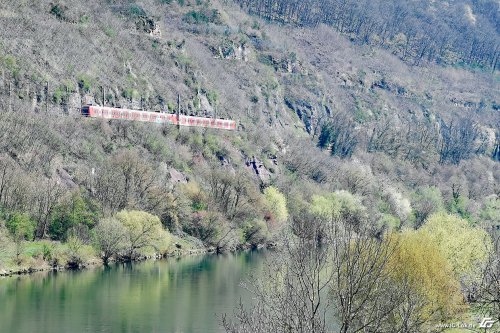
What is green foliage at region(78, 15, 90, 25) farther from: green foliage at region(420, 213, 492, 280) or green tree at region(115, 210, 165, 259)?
green foliage at region(420, 213, 492, 280)

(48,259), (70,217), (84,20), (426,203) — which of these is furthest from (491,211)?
(48,259)

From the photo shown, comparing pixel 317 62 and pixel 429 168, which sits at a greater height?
pixel 317 62

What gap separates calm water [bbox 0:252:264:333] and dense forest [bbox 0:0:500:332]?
361 cm

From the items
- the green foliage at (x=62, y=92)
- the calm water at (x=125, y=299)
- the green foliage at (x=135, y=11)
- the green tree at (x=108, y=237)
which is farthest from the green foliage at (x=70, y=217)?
the green foliage at (x=135, y=11)

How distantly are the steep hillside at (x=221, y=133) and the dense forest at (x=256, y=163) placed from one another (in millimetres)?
287

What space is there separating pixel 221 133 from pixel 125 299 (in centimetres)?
5742

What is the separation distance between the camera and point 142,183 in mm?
71625

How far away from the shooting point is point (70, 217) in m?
62.0

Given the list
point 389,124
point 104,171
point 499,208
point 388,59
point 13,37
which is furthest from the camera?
point 388,59

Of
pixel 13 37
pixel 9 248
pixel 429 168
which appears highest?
pixel 13 37

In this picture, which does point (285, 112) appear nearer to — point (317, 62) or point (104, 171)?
point (317, 62)

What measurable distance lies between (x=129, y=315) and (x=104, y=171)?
96.2 feet

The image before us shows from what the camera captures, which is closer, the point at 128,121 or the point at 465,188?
the point at 128,121

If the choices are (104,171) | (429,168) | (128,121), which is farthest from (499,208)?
(104,171)
